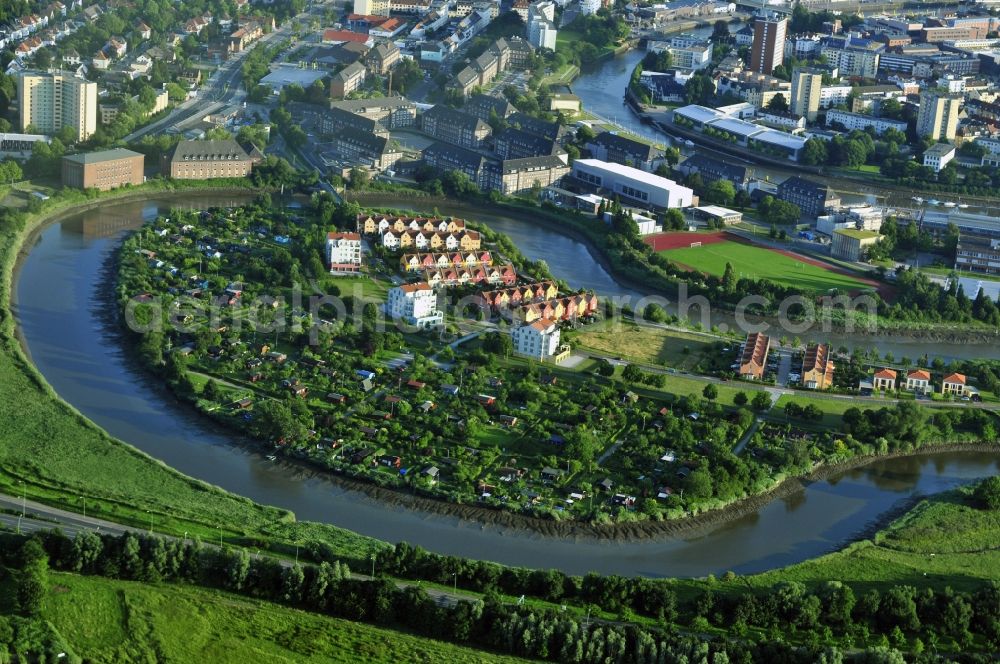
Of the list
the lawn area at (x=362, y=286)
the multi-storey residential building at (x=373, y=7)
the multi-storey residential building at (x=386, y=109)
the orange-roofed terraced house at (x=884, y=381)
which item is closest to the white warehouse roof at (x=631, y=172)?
the multi-storey residential building at (x=386, y=109)

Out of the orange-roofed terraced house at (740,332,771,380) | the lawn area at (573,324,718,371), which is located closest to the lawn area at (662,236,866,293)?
the orange-roofed terraced house at (740,332,771,380)

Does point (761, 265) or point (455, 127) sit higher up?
point (455, 127)

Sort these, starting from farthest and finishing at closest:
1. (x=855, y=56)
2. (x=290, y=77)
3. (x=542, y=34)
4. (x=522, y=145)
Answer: (x=542, y=34) < (x=855, y=56) < (x=290, y=77) < (x=522, y=145)

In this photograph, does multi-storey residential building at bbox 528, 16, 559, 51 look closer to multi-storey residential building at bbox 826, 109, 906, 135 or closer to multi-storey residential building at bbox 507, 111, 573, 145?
multi-storey residential building at bbox 507, 111, 573, 145

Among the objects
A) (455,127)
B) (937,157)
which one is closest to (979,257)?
(937,157)

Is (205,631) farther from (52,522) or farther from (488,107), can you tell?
(488,107)

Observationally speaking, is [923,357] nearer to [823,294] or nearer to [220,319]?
[823,294]
